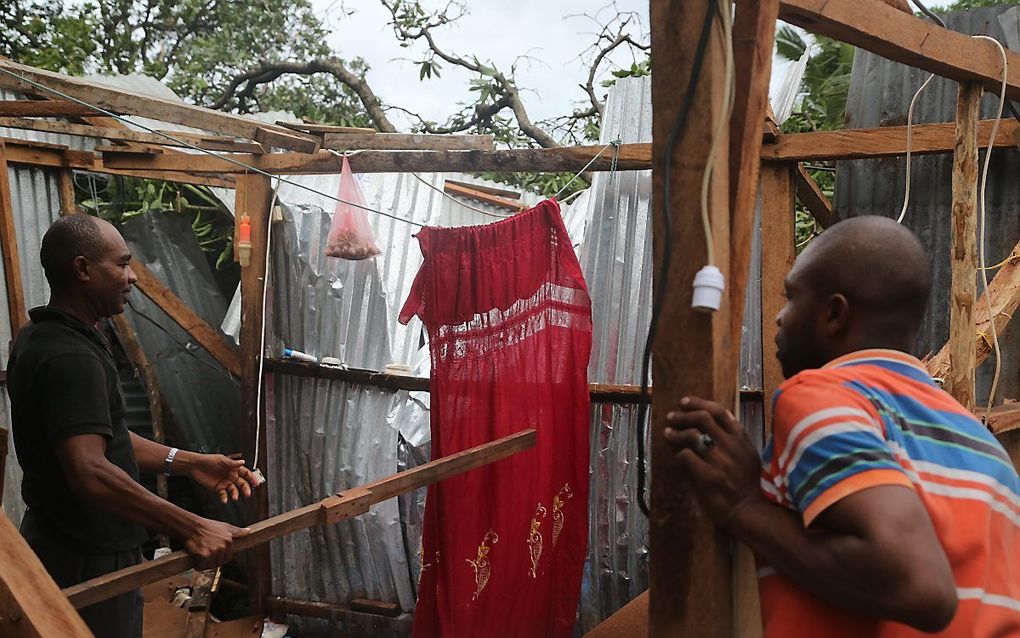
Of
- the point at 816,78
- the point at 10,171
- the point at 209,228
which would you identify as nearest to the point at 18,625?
the point at 10,171

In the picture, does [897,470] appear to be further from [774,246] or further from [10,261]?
[10,261]

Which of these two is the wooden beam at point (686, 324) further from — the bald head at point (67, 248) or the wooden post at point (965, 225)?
the bald head at point (67, 248)

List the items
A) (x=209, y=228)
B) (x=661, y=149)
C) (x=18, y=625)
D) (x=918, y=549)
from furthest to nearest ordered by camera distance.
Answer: (x=209, y=228), (x=661, y=149), (x=18, y=625), (x=918, y=549)

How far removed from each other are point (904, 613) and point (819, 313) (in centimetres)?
56

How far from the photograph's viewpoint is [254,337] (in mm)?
4957

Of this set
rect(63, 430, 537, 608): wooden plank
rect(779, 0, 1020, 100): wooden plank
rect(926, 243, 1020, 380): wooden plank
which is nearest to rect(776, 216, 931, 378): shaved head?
rect(779, 0, 1020, 100): wooden plank

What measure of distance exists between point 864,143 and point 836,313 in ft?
8.59

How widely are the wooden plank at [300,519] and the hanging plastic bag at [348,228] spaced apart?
5.03 feet

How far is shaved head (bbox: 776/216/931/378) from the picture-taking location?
1.49 m

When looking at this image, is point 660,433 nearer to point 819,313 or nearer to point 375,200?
point 819,313

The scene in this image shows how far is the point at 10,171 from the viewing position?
18.2 ft

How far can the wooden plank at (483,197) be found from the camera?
6.51 m

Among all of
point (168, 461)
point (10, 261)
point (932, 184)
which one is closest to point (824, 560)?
point (168, 461)

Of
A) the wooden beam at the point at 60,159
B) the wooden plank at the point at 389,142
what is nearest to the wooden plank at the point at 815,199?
the wooden plank at the point at 389,142
